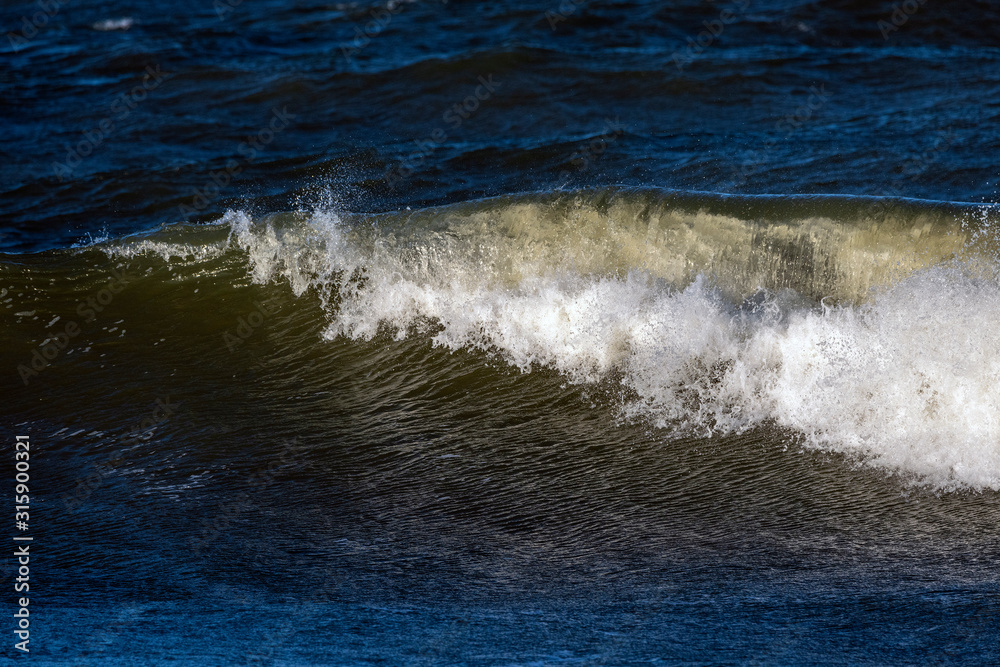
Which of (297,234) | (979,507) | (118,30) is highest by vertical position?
(118,30)

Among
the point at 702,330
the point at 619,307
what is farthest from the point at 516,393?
the point at 702,330

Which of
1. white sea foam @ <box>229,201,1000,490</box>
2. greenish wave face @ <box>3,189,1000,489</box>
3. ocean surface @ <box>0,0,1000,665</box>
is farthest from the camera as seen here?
greenish wave face @ <box>3,189,1000,489</box>

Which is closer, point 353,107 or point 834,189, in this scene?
point 834,189

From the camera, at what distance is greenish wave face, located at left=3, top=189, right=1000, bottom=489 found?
530 centimetres

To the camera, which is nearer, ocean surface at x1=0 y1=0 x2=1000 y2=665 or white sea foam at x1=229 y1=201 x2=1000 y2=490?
ocean surface at x1=0 y1=0 x2=1000 y2=665

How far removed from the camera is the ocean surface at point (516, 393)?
154 inches

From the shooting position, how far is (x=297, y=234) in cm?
723

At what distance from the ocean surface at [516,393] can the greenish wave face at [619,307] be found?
0.02 metres

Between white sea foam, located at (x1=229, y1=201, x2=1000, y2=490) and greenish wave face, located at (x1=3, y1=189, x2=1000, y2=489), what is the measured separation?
0.04 ft

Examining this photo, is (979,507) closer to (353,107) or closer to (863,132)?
(863,132)

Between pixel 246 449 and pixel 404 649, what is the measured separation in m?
2.21

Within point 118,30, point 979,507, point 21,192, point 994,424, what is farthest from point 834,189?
point 118,30

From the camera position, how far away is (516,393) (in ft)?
19.5

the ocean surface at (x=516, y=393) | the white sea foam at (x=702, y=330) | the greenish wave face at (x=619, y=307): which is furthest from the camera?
the greenish wave face at (x=619, y=307)
